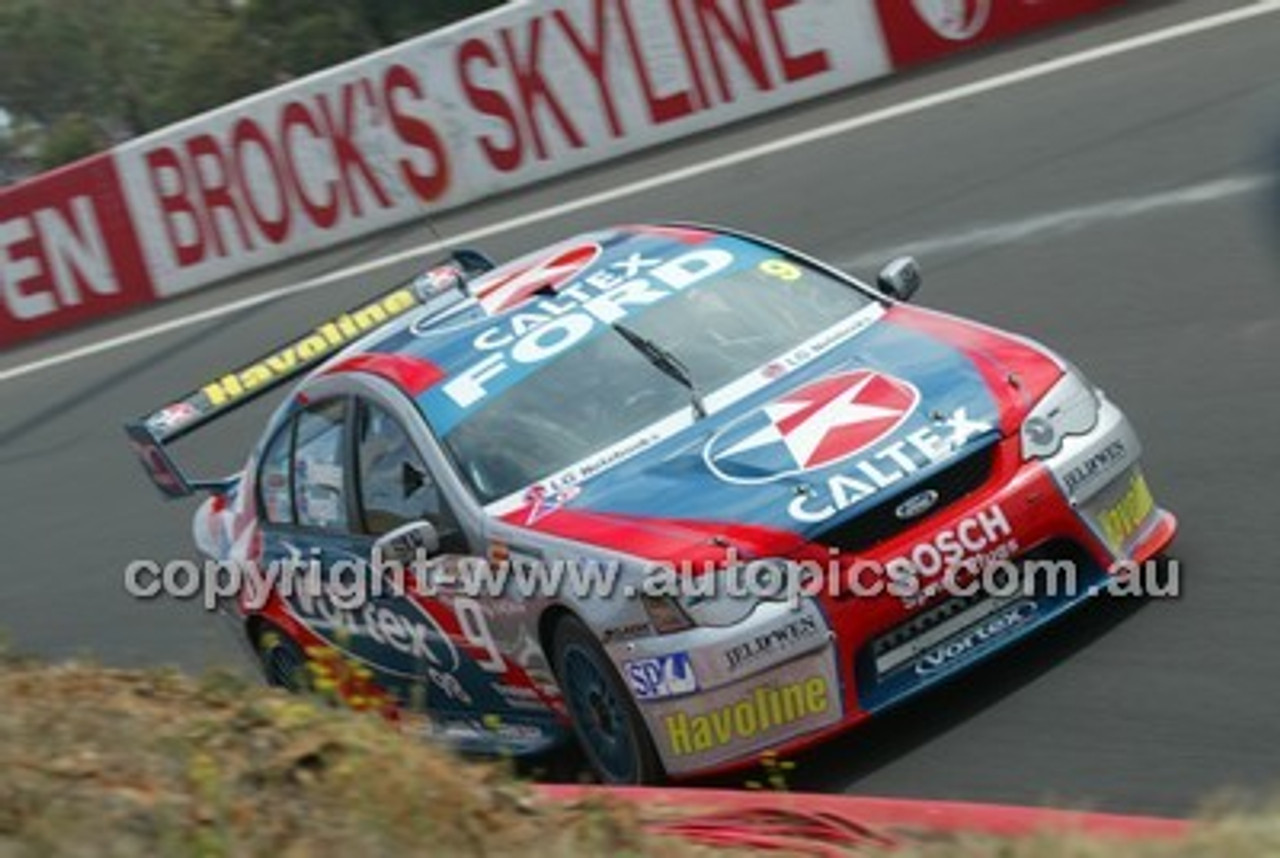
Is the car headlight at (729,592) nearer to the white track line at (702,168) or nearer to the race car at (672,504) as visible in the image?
the race car at (672,504)

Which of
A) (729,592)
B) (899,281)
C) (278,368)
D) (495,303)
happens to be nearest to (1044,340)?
(899,281)

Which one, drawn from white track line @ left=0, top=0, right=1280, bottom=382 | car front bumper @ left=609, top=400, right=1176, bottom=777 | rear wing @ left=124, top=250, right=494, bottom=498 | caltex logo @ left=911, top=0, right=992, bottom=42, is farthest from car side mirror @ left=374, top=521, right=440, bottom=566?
caltex logo @ left=911, top=0, right=992, bottom=42

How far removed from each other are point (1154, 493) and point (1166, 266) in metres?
2.68

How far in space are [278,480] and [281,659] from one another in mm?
709

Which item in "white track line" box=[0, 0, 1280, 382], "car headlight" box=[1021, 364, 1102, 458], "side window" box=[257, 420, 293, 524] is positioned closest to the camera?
"car headlight" box=[1021, 364, 1102, 458]

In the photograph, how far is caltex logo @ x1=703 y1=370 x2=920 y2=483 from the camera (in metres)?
6.99

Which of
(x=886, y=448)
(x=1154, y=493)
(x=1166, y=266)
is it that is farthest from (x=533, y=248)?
(x=886, y=448)

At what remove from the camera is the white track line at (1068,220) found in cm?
1159

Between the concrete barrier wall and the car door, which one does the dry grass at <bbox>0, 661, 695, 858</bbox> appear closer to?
the car door

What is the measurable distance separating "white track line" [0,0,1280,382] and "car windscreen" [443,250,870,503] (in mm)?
7057

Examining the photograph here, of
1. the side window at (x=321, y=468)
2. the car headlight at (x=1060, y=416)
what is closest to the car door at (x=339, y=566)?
the side window at (x=321, y=468)

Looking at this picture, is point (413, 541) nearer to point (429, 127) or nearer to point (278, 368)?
point (278, 368)

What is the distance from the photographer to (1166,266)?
10859 millimetres

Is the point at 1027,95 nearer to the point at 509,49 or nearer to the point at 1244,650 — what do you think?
the point at 509,49
